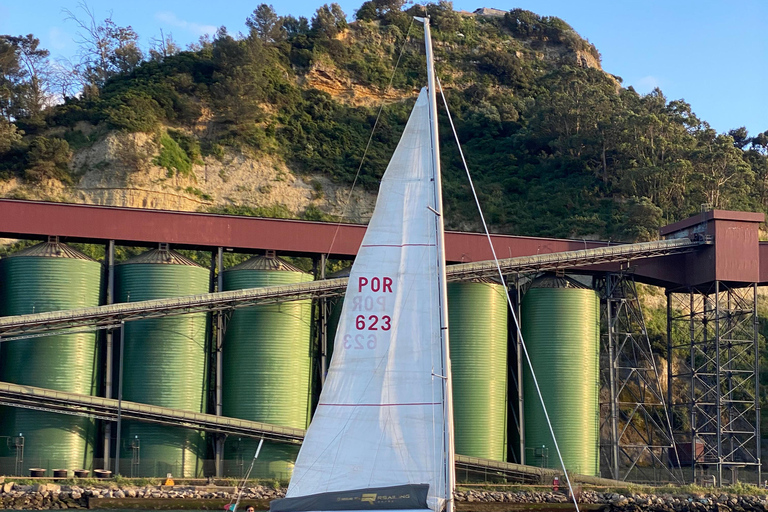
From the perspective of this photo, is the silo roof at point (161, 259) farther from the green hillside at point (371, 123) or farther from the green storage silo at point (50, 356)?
the green hillside at point (371, 123)

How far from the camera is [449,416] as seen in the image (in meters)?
22.2

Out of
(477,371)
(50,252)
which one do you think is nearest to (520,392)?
(477,371)

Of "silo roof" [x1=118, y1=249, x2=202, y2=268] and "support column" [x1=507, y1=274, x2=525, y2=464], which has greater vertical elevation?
"silo roof" [x1=118, y1=249, x2=202, y2=268]

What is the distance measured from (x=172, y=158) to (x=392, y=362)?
6841 cm

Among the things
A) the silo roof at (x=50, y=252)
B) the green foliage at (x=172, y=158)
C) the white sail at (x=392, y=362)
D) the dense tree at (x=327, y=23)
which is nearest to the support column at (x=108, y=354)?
the silo roof at (x=50, y=252)

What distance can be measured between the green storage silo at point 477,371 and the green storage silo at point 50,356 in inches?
813

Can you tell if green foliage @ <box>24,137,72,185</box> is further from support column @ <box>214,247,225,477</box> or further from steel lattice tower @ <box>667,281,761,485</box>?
steel lattice tower @ <box>667,281,761,485</box>

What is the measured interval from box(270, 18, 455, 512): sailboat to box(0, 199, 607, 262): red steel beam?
31.3 metres

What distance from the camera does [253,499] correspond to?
161 feet

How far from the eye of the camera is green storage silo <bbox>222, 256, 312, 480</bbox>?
183 ft

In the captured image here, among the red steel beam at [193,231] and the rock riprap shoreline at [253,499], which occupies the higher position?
the red steel beam at [193,231]

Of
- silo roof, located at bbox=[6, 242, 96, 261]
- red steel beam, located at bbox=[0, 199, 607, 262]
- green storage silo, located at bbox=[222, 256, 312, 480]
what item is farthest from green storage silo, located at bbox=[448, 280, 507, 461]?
silo roof, located at bbox=[6, 242, 96, 261]

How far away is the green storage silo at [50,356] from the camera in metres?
52.4

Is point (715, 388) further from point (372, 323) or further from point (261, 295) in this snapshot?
point (372, 323)
